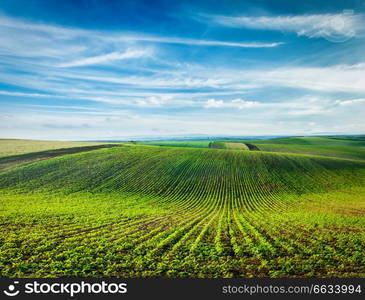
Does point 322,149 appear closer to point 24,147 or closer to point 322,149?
point 322,149

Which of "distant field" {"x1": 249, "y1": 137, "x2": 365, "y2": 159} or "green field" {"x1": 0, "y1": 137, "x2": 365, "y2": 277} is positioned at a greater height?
"distant field" {"x1": 249, "y1": 137, "x2": 365, "y2": 159}

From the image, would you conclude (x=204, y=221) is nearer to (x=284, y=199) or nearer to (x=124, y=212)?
(x=124, y=212)

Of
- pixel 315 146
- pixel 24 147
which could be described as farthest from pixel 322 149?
pixel 24 147

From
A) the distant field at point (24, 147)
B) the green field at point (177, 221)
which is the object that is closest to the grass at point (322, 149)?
the green field at point (177, 221)

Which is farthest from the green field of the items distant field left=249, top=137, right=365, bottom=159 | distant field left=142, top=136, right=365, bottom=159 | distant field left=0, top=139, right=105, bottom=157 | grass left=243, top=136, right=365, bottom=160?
distant field left=142, top=136, right=365, bottom=159

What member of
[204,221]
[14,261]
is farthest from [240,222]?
[14,261]

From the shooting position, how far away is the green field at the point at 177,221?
9453 millimetres

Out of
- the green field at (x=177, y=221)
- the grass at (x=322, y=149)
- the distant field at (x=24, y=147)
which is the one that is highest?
the distant field at (x=24, y=147)

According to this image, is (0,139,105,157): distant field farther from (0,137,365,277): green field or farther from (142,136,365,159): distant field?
(142,136,365,159): distant field

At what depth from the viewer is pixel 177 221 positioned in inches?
677

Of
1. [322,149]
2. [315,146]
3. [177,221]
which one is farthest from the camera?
[315,146]

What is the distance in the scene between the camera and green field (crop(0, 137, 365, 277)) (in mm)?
9453

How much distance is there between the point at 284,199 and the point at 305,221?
11134mm

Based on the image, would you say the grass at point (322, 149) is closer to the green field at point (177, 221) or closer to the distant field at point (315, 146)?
the distant field at point (315, 146)
